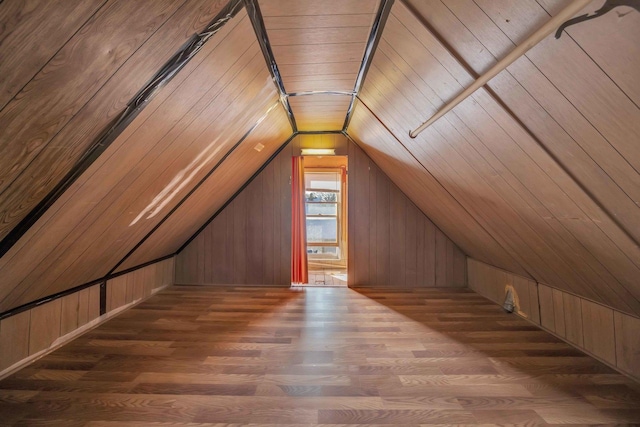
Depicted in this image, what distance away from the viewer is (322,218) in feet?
22.5

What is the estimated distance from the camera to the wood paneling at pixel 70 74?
85cm

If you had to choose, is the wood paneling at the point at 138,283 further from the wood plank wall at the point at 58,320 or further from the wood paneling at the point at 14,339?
the wood paneling at the point at 14,339

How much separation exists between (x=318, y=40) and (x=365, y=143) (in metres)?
2.03

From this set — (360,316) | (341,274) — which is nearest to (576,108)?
(360,316)

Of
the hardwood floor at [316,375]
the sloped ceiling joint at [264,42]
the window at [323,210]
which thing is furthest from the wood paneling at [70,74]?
the window at [323,210]

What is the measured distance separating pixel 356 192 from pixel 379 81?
2167 millimetres

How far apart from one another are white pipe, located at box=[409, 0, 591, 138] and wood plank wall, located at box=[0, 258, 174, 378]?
314 cm

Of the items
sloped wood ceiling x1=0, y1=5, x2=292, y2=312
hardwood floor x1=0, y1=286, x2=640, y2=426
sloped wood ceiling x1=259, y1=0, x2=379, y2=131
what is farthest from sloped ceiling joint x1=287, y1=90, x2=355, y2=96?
hardwood floor x1=0, y1=286, x2=640, y2=426

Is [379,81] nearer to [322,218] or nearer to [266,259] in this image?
[266,259]

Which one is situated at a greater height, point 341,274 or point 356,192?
point 356,192

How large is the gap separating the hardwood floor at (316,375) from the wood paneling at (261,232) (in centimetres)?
112

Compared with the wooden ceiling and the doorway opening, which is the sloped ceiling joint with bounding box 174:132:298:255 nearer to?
the wooden ceiling

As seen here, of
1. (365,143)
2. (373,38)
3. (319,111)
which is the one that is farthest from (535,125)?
(365,143)

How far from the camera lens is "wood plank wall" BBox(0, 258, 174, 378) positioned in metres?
1.97
